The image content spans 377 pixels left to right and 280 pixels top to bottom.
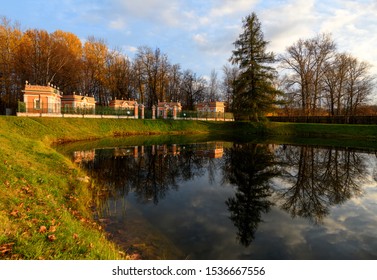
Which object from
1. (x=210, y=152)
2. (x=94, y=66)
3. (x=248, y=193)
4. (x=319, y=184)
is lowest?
(x=248, y=193)

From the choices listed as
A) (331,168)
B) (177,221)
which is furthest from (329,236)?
(331,168)

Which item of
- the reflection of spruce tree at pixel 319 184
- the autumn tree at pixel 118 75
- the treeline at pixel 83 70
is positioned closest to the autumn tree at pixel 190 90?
the treeline at pixel 83 70

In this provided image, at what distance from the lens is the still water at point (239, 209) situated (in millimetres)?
6219

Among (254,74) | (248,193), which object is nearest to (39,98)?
(254,74)

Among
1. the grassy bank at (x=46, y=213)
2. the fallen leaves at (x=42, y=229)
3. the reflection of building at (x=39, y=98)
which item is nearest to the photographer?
the grassy bank at (x=46, y=213)

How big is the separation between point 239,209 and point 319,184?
5412 mm

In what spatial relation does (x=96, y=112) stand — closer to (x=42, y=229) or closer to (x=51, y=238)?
(x=42, y=229)

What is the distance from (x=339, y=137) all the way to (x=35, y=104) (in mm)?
46752

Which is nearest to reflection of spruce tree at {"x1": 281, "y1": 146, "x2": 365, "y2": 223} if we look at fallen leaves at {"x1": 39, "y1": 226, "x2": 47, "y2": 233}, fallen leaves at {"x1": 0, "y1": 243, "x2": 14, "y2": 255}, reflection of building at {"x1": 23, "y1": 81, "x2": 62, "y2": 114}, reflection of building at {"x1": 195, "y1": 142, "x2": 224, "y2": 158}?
reflection of building at {"x1": 195, "y1": 142, "x2": 224, "y2": 158}

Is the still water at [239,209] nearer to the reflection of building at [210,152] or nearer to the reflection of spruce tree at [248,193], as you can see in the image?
the reflection of spruce tree at [248,193]

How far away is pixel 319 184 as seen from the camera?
11.9 meters

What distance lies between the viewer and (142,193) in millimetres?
10562

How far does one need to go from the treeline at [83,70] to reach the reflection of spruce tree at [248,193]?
45314mm

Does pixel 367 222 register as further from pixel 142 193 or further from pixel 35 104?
pixel 35 104
